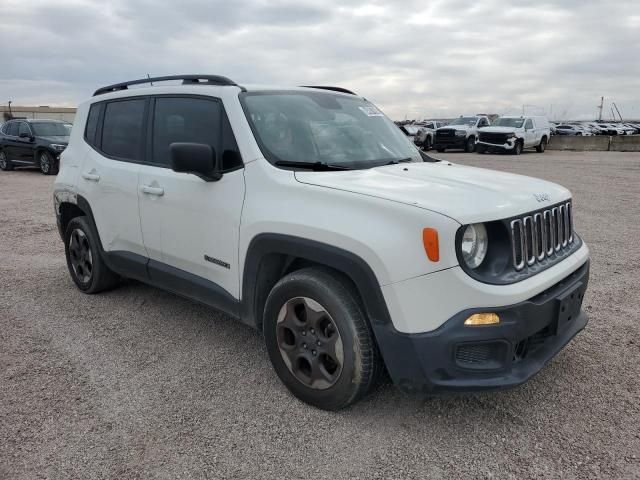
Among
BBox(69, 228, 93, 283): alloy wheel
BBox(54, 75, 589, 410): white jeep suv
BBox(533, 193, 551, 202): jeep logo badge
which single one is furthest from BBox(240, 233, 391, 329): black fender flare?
BBox(69, 228, 93, 283): alloy wheel

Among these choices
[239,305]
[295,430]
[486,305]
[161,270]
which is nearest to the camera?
[486,305]

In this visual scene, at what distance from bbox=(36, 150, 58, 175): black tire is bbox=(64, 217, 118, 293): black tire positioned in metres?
12.8

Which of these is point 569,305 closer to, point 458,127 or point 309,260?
point 309,260

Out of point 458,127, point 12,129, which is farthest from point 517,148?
point 12,129

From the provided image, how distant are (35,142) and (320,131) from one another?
15828mm

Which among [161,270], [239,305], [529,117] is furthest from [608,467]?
[529,117]

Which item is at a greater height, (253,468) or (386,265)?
(386,265)

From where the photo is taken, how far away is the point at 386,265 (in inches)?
103

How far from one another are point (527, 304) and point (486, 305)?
0.26 meters

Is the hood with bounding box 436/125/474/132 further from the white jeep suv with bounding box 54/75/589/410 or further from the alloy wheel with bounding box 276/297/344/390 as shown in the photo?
the alloy wheel with bounding box 276/297/344/390

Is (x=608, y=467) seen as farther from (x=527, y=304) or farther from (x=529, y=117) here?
(x=529, y=117)

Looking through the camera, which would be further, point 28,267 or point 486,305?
point 28,267

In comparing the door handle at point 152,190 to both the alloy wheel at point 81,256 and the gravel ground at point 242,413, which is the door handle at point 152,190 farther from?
the alloy wheel at point 81,256

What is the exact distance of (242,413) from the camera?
309 centimetres
